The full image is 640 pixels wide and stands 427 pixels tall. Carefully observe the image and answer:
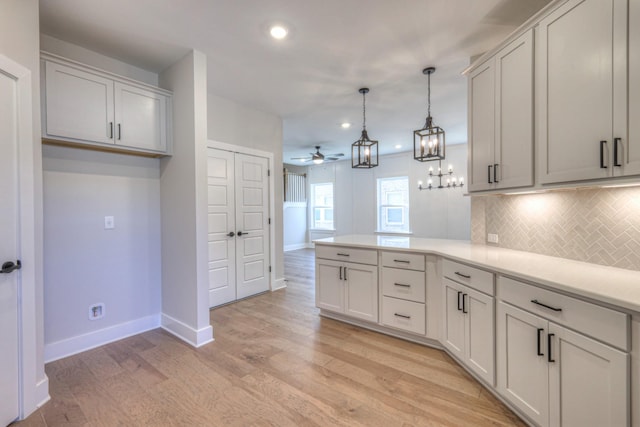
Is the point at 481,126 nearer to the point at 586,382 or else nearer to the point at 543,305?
the point at 543,305

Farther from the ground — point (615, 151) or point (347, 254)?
point (615, 151)

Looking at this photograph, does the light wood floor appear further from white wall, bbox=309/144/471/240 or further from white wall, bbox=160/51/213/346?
white wall, bbox=309/144/471/240

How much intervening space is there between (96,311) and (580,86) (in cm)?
413

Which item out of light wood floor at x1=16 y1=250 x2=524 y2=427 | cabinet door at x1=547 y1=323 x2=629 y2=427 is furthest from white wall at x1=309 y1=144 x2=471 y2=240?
cabinet door at x1=547 y1=323 x2=629 y2=427

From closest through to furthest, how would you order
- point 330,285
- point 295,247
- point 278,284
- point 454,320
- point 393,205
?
point 454,320 < point 330,285 < point 278,284 < point 393,205 < point 295,247

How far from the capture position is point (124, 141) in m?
2.60

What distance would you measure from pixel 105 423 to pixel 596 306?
2.73m

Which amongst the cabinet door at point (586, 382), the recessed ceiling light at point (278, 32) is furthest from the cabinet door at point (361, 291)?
the recessed ceiling light at point (278, 32)

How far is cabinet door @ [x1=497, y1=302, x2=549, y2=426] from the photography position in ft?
4.99

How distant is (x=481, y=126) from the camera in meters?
2.38

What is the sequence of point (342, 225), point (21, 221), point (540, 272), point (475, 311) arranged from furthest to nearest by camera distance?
point (342, 225)
point (475, 311)
point (21, 221)
point (540, 272)

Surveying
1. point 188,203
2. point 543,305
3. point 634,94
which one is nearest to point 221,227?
point 188,203

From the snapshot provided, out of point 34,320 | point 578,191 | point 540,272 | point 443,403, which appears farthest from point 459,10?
point 34,320

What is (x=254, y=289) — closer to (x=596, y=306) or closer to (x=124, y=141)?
(x=124, y=141)
